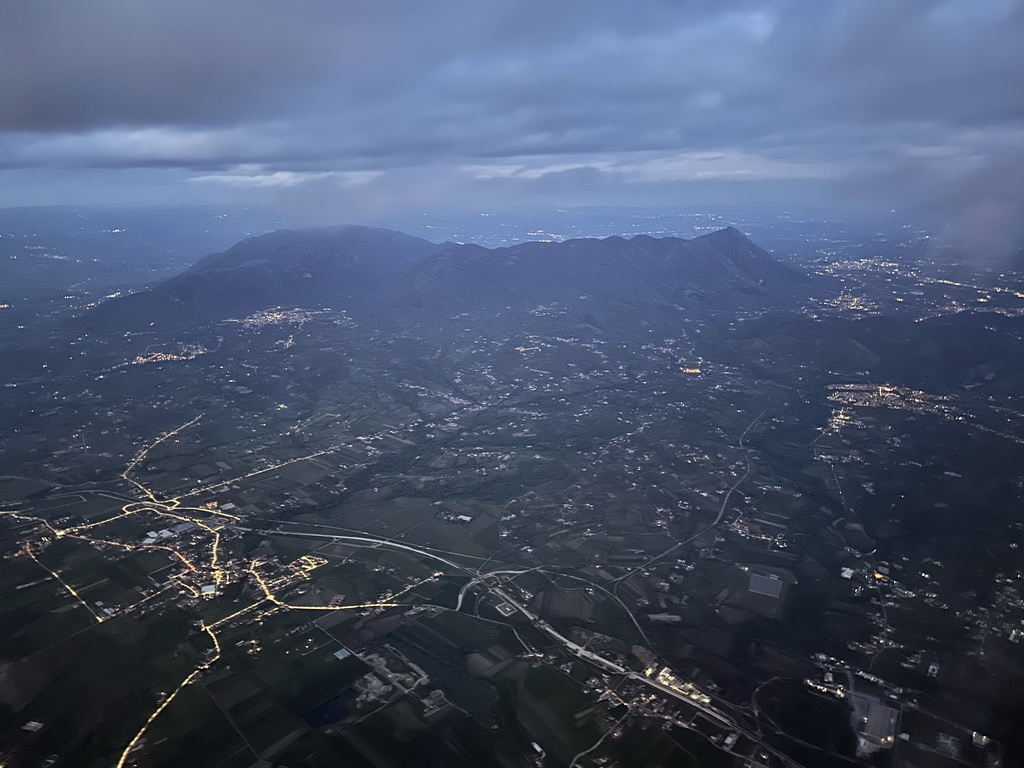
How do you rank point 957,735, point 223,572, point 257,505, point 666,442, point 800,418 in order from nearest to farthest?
point 957,735 < point 223,572 < point 257,505 < point 666,442 < point 800,418

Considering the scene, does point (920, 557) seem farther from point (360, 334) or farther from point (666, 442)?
point (360, 334)

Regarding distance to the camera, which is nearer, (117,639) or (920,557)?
(117,639)

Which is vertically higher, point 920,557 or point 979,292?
point 979,292

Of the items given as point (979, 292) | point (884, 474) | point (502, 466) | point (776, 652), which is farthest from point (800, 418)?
point (979, 292)

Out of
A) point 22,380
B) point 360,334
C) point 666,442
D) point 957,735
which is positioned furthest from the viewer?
point 360,334

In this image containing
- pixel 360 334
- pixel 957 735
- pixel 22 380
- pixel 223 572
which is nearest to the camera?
pixel 957 735

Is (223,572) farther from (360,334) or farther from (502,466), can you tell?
(360,334)

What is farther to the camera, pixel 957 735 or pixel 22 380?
pixel 22 380

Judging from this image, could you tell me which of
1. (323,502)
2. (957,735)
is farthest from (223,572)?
(957,735)

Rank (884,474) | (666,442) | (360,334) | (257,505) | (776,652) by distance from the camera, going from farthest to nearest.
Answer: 1. (360,334)
2. (666,442)
3. (884,474)
4. (257,505)
5. (776,652)
